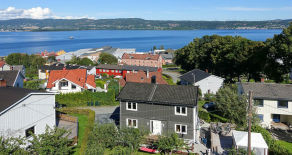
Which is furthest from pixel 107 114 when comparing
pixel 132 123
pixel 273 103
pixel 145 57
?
pixel 145 57

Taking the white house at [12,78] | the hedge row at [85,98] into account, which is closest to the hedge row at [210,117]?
the hedge row at [85,98]

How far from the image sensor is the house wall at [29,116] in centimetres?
2014

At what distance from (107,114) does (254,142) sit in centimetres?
1865

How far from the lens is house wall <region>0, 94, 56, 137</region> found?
66.1 feet

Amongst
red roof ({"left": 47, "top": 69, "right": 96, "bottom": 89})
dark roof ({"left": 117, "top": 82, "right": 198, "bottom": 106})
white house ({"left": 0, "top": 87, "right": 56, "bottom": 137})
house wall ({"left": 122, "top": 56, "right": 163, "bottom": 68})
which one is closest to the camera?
white house ({"left": 0, "top": 87, "right": 56, "bottom": 137})

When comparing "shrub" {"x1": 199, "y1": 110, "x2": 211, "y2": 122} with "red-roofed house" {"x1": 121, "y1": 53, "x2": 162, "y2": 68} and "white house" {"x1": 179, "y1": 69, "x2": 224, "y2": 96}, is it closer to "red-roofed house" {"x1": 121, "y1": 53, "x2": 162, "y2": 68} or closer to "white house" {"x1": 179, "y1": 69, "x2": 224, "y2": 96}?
"white house" {"x1": 179, "y1": 69, "x2": 224, "y2": 96}

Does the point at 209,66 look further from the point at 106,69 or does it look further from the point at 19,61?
the point at 19,61

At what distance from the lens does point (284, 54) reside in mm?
40094

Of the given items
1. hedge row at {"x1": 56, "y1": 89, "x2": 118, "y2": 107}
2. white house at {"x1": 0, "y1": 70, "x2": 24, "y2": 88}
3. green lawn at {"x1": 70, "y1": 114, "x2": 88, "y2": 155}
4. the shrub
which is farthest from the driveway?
white house at {"x1": 0, "y1": 70, "x2": 24, "y2": 88}

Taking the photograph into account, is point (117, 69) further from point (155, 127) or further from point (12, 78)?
point (155, 127)

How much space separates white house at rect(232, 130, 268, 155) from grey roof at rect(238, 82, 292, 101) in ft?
31.1

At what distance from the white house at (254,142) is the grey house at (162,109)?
13.3 feet

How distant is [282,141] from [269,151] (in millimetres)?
6101

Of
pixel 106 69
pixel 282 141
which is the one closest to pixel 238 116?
pixel 282 141
